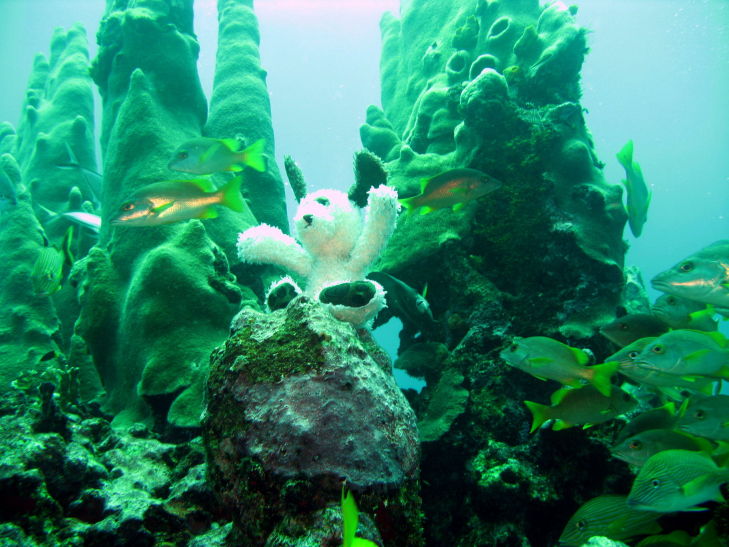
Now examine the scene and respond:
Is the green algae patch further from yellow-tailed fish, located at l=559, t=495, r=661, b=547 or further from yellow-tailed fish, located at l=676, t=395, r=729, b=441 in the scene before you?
yellow-tailed fish, located at l=676, t=395, r=729, b=441

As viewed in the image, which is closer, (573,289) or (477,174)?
(477,174)

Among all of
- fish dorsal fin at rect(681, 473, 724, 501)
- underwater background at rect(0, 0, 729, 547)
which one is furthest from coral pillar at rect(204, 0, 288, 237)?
fish dorsal fin at rect(681, 473, 724, 501)

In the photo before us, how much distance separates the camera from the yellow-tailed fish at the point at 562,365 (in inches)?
101

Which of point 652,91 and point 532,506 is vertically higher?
point 652,91

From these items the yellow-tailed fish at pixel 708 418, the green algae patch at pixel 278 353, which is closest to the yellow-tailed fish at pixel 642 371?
the yellow-tailed fish at pixel 708 418

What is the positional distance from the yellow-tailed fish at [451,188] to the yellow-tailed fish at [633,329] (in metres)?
1.70

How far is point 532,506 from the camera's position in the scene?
2777 mm

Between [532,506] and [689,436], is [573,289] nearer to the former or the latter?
[689,436]

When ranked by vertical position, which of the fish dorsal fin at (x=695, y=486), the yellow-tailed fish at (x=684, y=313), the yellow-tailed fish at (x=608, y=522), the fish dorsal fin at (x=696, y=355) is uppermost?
the yellow-tailed fish at (x=684, y=313)

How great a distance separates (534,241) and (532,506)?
291 cm

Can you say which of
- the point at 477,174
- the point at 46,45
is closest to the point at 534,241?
the point at 477,174

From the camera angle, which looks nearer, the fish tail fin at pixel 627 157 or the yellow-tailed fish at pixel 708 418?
the yellow-tailed fish at pixel 708 418

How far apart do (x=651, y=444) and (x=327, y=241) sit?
2848mm

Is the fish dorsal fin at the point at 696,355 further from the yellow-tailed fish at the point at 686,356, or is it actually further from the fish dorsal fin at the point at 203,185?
the fish dorsal fin at the point at 203,185
